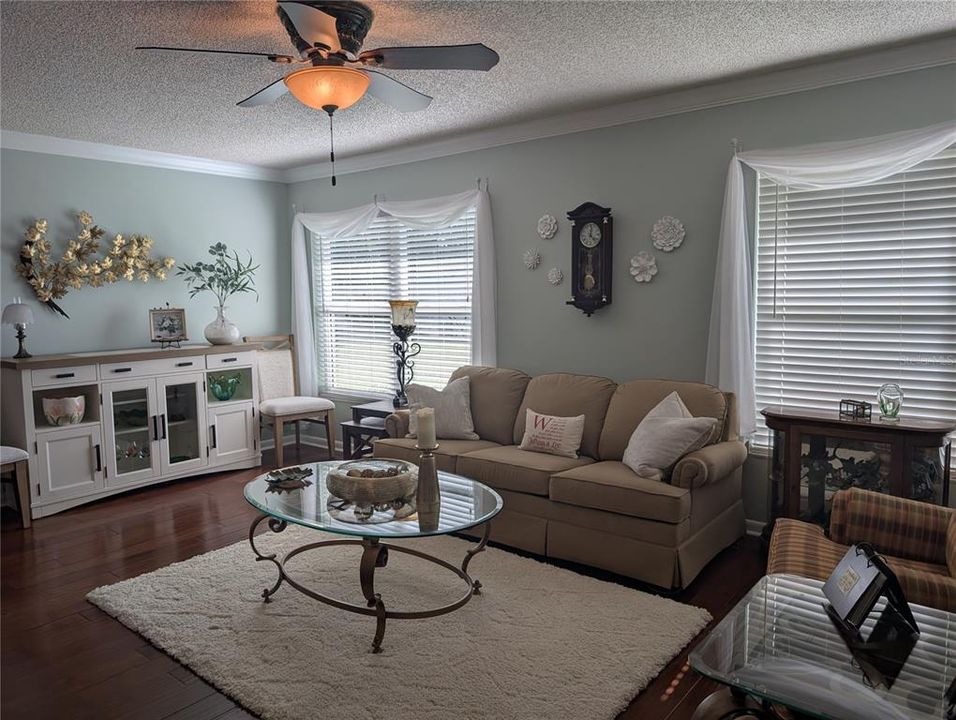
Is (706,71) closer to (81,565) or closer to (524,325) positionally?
(524,325)

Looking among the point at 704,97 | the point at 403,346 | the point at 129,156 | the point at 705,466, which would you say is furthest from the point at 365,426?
the point at 704,97

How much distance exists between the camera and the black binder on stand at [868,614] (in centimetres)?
182

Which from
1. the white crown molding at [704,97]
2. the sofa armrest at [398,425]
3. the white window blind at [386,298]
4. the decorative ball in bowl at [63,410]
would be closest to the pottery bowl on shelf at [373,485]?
the sofa armrest at [398,425]

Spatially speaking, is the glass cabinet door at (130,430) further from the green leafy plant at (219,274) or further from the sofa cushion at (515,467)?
the sofa cushion at (515,467)

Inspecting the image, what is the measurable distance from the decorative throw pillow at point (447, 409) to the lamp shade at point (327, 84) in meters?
2.22

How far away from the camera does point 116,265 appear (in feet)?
17.2

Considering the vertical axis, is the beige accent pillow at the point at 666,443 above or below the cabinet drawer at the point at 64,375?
below

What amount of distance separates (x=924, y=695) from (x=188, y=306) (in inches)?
222

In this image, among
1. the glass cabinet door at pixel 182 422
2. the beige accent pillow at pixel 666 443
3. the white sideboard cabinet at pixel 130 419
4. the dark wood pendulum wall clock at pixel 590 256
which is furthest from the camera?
the glass cabinet door at pixel 182 422

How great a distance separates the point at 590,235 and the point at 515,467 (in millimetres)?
1682

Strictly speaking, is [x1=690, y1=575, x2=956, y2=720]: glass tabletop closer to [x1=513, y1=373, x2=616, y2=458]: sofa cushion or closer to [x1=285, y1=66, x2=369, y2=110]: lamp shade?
[x1=513, y1=373, x2=616, y2=458]: sofa cushion

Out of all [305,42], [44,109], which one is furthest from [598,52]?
[44,109]

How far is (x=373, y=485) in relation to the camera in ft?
9.67

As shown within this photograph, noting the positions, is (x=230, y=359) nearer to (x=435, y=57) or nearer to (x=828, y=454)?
(x=435, y=57)
